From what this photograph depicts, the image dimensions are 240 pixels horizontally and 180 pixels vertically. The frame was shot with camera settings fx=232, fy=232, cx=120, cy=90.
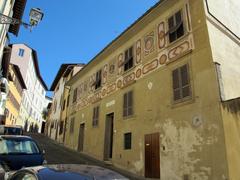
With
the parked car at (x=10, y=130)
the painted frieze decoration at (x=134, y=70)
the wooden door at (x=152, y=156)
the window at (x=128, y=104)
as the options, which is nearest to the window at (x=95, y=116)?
the painted frieze decoration at (x=134, y=70)

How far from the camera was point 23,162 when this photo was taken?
287 inches

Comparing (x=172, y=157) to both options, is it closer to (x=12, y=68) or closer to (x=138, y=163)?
(x=138, y=163)

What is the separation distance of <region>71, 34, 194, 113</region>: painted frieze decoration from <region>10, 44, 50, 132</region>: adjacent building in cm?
2281

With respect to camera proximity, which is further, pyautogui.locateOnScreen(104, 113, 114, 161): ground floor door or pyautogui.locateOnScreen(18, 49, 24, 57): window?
pyautogui.locateOnScreen(18, 49, 24, 57): window

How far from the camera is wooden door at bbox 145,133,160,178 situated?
10.3 m

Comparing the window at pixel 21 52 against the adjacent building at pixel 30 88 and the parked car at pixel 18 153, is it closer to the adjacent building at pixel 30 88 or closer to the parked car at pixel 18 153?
the adjacent building at pixel 30 88

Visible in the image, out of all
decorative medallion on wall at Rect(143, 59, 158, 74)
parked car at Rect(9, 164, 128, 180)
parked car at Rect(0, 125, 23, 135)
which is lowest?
parked car at Rect(9, 164, 128, 180)

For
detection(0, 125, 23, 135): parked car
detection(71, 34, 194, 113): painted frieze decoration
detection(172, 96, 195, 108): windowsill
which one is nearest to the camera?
detection(172, 96, 195, 108): windowsill

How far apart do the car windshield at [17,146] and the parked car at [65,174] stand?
4477 millimetres

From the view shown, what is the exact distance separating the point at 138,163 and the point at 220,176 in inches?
182

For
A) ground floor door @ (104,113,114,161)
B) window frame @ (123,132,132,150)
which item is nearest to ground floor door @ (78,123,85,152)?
ground floor door @ (104,113,114,161)

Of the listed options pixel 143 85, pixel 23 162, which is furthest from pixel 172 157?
pixel 23 162

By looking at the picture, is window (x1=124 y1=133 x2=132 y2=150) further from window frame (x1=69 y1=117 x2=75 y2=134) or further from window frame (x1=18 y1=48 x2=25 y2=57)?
window frame (x1=18 y1=48 x2=25 y2=57)

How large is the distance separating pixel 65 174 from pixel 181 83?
25.1 feet
